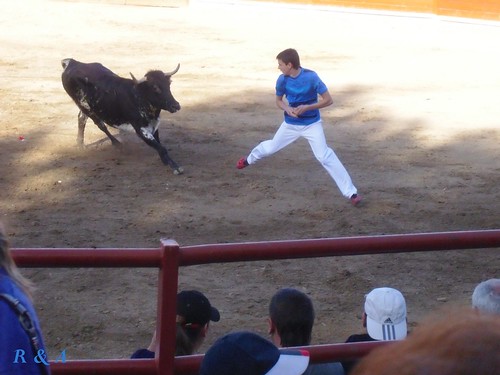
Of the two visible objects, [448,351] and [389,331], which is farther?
[389,331]

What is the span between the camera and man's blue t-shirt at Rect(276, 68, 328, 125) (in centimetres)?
898

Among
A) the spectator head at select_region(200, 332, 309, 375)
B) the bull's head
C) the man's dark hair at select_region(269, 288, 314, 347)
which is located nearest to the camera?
the spectator head at select_region(200, 332, 309, 375)

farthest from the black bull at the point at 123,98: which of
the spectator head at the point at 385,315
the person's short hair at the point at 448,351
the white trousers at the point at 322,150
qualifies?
the person's short hair at the point at 448,351

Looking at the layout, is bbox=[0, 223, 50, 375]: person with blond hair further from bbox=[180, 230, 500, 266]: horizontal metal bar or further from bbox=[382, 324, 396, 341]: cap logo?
bbox=[382, 324, 396, 341]: cap logo

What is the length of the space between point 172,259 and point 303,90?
5976mm

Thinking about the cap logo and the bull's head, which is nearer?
the cap logo

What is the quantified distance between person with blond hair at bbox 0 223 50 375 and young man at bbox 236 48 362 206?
6610 millimetres

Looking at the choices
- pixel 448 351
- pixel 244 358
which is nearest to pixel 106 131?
pixel 244 358

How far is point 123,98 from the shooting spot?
1102 centimetres

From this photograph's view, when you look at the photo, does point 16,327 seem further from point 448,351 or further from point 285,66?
point 285,66

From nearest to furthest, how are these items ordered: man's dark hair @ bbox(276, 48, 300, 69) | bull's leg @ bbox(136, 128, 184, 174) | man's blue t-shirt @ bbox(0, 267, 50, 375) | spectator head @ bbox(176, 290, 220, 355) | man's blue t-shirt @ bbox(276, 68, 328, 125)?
man's blue t-shirt @ bbox(0, 267, 50, 375)
spectator head @ bbox(176, 290, 220, 355)
man's dark hair @ bbox(276, 48, 300, 69)
man's blue t-shirt @ bbox(276, 68, 328, 125)
bull's leg @ bbox(136, 128, 184, 174)

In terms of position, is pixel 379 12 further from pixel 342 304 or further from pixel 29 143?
pixel 342 304

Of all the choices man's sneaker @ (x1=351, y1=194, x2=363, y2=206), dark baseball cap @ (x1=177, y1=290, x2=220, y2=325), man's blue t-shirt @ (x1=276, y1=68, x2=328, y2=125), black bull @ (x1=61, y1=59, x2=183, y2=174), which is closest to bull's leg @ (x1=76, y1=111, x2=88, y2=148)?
black bull @ (x1=61, y1=59, x2=183, y2=174)

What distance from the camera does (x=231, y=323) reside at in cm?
664
